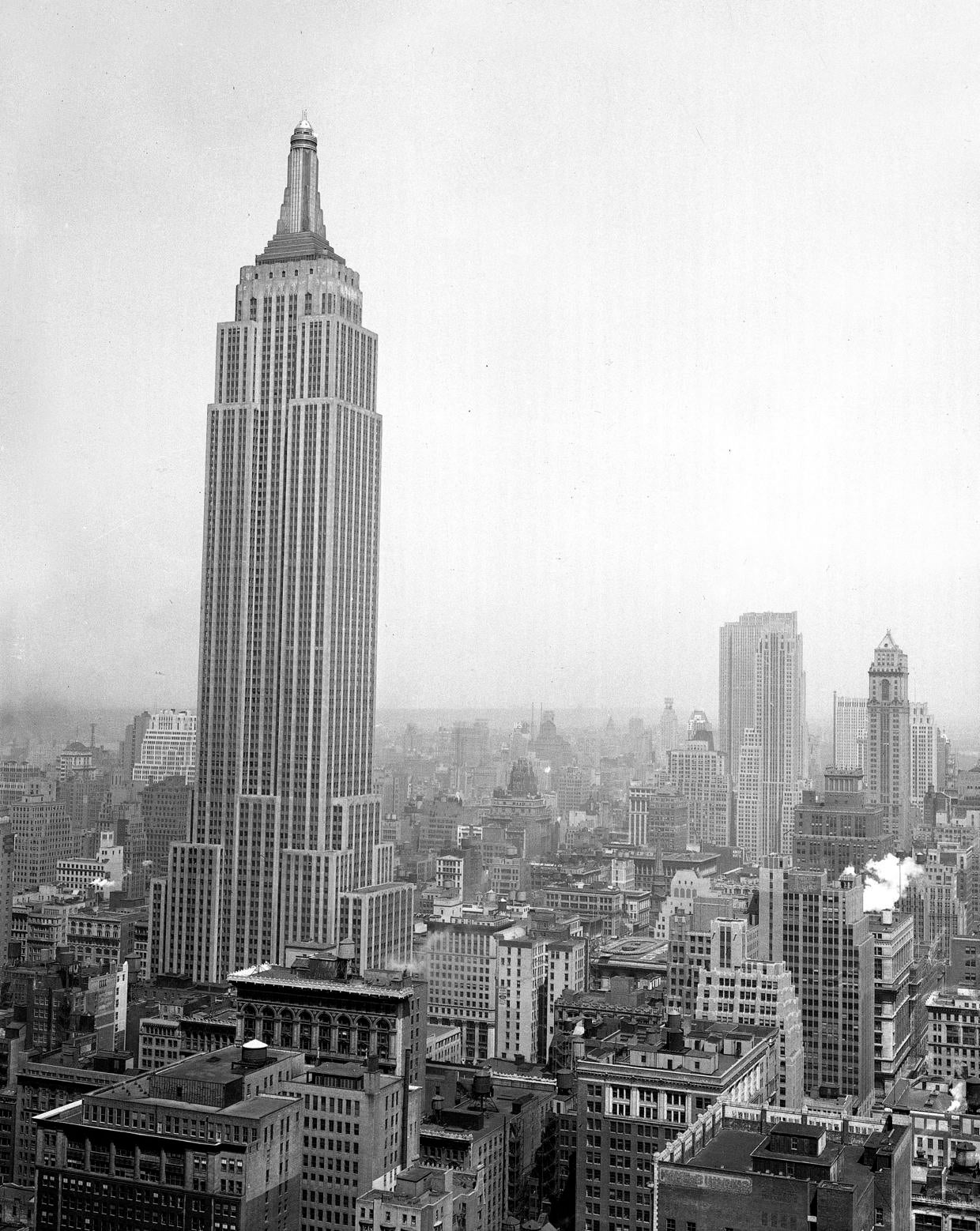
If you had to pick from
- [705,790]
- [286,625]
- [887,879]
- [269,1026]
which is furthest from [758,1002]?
[705,790]

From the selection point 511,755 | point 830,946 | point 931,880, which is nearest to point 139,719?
point 511,755

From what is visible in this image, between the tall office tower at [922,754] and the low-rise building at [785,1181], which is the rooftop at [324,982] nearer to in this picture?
the low-rise building at [785,1181]

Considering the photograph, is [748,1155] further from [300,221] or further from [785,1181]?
[300,221]

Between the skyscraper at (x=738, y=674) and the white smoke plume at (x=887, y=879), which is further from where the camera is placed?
the white smoke plume at (x=887, y=879)

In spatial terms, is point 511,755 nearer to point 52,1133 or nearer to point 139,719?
point 139,719

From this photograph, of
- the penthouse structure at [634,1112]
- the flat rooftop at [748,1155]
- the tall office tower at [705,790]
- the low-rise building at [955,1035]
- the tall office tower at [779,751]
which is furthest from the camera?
the tall office tower at [705,790]

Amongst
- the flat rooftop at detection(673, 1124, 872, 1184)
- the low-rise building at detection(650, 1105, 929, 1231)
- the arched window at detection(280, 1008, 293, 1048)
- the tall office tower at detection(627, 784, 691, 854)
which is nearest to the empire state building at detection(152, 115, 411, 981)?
the arched window at detection(280, 1008, 293, 1048)

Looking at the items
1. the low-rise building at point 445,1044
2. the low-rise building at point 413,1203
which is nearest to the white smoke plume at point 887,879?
the low-rise building at point 445,1044
